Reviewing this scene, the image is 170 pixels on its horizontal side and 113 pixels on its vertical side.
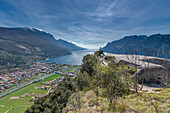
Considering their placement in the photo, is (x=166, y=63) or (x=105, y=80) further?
(x=166, y=63)

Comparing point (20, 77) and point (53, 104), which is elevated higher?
point (53, 104)

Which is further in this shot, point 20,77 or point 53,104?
point 20,77

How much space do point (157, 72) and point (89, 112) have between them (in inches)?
401

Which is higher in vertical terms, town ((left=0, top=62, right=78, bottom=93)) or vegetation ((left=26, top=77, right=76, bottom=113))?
vegetation ((left=26, top=77, right=76, bottom=113))

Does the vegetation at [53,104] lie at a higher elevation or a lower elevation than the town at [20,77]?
higher

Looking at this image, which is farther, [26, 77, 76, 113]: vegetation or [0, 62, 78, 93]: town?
[0, 62, 78, 93]: town

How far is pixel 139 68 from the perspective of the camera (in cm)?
972

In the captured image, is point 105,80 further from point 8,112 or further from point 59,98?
point 8,112

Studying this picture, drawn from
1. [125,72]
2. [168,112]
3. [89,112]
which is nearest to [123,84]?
[125,72]

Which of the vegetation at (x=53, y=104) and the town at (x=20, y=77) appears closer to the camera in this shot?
the vegetation at (x=53, y=104)

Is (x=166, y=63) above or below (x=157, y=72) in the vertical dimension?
above

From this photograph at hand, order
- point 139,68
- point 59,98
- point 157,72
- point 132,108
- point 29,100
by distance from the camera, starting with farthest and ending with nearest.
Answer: point 29,100 < point 59,98 < point 139,68 < point 157,72 < point 132,108

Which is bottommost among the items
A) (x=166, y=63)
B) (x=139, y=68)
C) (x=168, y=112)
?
(x=168, y=112)

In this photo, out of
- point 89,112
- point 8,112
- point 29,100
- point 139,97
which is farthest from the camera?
point 29,100
